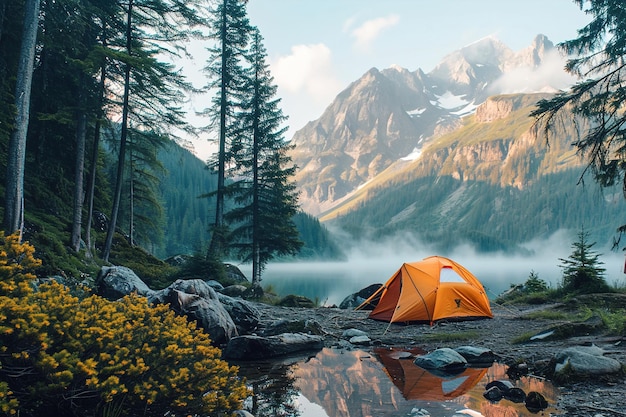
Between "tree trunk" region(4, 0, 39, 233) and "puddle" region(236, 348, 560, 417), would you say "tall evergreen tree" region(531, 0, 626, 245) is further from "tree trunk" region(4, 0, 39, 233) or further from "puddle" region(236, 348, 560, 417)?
"tree trunk" region(4, 0, 39, 233)

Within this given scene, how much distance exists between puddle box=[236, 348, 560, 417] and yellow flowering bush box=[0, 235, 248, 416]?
6.60 feet

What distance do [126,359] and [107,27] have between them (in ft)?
63.4

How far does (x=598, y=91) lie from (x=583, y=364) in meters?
7.62

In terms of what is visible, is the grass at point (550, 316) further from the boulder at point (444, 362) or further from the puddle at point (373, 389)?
the boulder at point (444, 362)

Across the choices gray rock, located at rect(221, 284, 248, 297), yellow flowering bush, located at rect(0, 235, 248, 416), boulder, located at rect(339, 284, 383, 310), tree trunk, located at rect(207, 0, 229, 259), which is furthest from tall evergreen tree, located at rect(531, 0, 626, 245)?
tree trunk, located at rect(207, 0, 229, 259)

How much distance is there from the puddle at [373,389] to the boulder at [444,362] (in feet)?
0.69

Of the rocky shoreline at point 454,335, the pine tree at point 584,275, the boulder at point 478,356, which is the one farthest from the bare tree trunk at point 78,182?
the pine tree at point 584,275

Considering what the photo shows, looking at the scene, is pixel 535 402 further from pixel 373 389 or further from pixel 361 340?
pixel 361 340

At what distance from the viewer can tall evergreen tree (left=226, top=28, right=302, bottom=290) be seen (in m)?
25.5

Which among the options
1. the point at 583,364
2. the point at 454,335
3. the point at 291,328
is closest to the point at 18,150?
the point at 291,328

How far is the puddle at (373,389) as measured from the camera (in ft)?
20.2

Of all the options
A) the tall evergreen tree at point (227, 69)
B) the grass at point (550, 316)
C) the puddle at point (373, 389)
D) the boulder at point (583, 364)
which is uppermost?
the tall evergreen tree at point (227, 69)

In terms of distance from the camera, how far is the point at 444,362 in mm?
8602

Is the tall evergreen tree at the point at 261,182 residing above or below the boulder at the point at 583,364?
above
